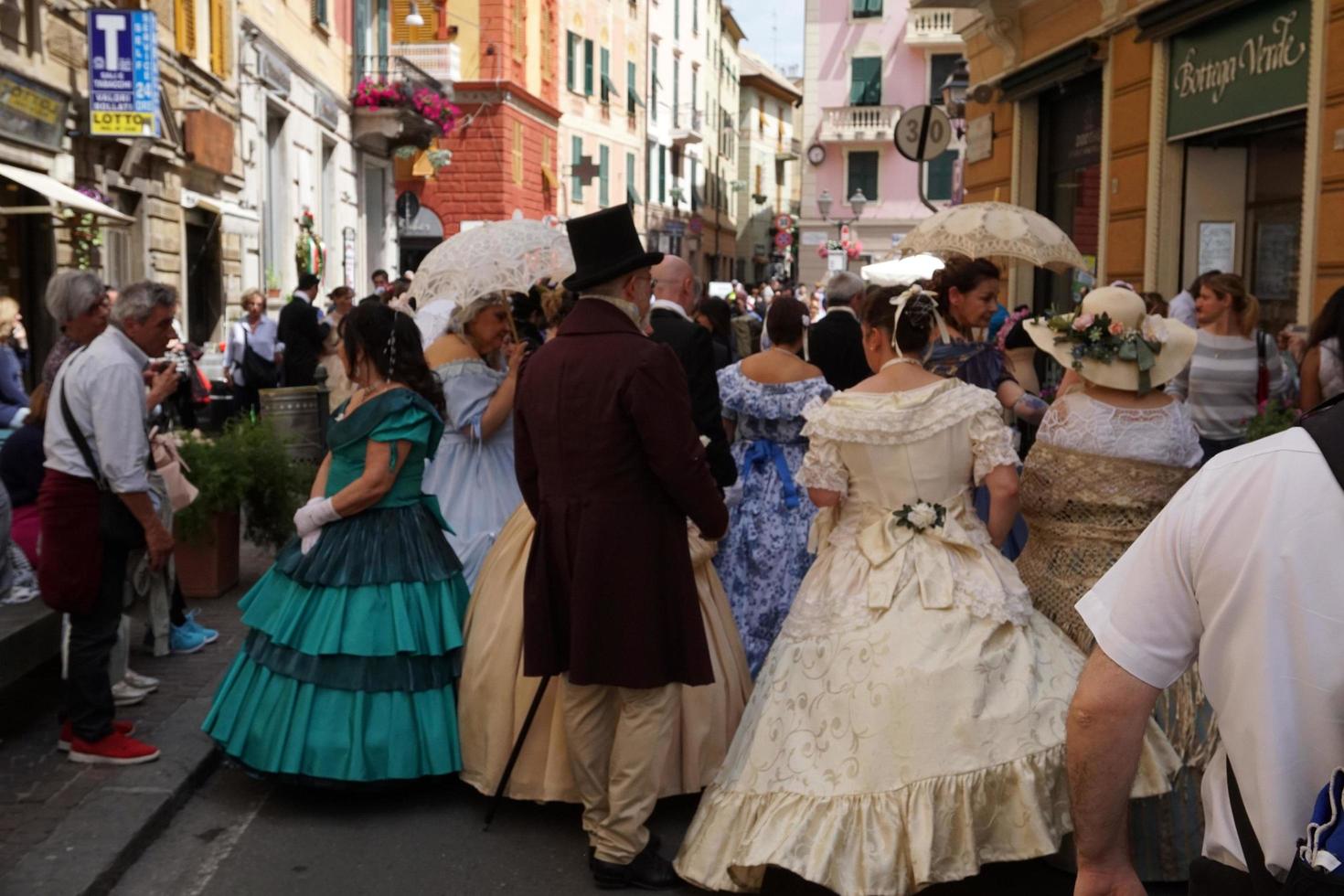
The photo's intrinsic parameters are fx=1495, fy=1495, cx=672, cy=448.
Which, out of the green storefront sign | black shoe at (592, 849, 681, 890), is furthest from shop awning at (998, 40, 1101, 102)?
black shoe at (592, 849, 681, 890)

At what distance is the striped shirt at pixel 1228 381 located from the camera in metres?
8.45

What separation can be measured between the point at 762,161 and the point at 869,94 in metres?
31.4

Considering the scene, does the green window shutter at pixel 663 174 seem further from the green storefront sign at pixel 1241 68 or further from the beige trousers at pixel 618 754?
the beige trousers at pixel 618 754

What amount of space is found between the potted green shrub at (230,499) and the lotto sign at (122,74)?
7.75 m

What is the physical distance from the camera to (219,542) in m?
8.52

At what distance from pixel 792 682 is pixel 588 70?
4698 cm

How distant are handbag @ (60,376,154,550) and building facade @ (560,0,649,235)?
38.1 metres

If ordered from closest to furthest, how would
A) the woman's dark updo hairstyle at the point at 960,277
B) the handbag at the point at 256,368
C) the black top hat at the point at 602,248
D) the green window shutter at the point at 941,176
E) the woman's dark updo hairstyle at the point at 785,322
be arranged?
the black top hat at the point at 602,248
the woman's dark updo hairstyle at the point at 960,277
the woman's dark updo hairstyle at the point at 785,322
the handbag at the point at 256,368
the green window shutter at the point at 941,176

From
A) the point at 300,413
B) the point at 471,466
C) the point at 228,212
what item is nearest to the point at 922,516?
the point at 471,466

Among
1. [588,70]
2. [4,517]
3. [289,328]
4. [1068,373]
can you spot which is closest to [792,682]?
[1068,373]

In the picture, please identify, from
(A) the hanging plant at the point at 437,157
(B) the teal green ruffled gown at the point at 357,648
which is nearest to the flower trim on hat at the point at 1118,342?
(B) the teal green ruffled gown at the point at 357,648

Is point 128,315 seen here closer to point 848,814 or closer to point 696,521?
point 696,521

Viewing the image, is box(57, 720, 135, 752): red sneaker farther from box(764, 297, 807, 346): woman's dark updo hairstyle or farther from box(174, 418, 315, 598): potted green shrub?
box(764, 297, 807, 346): woman's dark updo hairstyle

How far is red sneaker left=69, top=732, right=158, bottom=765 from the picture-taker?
548 centimetres
